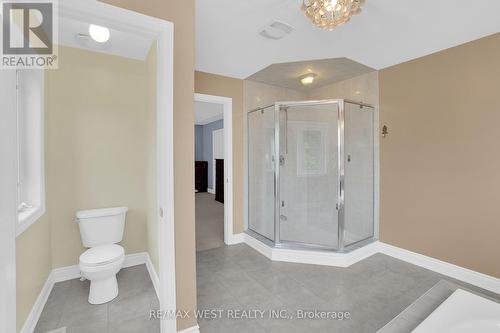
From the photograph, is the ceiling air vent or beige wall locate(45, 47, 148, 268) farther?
beige wall locate(45, 47, 148, 268)

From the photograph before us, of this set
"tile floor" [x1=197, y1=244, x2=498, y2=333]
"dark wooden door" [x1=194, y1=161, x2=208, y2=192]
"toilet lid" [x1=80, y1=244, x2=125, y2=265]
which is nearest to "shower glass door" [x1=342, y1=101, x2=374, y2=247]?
"tile floor" [x1=197, y1=244, x2=498, y2=333]

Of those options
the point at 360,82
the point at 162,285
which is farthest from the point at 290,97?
the point at 162,285

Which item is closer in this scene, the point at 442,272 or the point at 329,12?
the point at 329,12

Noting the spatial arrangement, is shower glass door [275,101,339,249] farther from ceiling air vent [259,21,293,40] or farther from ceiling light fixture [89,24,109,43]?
ceiling light fixture [89,24,109,43]

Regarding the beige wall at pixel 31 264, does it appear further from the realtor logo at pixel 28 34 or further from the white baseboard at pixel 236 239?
the white baseboard at pixel 236 239

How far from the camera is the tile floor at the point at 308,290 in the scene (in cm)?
180

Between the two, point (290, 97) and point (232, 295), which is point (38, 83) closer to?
point (232, 295)

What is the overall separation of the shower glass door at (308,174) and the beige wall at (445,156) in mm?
681

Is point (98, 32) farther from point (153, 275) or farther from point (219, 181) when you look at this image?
point (219, 181)

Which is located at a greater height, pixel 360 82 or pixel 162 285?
pixel 360 82

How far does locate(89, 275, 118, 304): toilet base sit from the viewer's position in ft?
6.71

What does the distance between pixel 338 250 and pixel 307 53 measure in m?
2.33

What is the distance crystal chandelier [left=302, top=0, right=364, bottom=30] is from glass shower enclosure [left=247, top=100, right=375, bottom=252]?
4.69 feet

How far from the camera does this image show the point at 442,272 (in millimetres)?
2531
